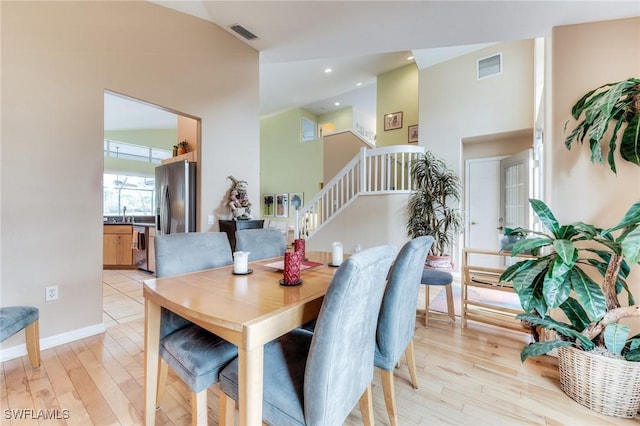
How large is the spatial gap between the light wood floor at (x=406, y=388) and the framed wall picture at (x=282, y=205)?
286 inches

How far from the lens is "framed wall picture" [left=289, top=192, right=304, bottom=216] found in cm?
912


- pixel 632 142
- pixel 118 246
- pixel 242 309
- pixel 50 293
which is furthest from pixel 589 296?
pixel 118 246

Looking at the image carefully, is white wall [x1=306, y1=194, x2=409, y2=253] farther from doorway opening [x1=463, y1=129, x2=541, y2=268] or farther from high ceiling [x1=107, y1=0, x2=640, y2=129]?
high ceiling [x1=107, y1=0, x2=640, y2=129]

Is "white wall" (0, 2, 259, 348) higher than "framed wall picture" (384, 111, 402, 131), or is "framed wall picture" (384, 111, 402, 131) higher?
"framed wall picture" (384, 111, 402, 131)

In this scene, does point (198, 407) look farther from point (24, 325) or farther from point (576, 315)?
point (576, 315)

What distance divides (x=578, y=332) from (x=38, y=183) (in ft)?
13.1

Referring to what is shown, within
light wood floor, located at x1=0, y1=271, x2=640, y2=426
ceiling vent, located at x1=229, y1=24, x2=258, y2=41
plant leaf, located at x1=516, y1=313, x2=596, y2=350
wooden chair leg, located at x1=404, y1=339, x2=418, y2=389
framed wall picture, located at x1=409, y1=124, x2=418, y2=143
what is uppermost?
ceiling vent, located at x1=229, y1=24, x2=258, y2=41

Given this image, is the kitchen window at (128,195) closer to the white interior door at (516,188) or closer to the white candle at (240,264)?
the white candle at (240,264)

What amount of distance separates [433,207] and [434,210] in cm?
7

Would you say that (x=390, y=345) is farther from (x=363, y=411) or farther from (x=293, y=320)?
(x=293, y=320)

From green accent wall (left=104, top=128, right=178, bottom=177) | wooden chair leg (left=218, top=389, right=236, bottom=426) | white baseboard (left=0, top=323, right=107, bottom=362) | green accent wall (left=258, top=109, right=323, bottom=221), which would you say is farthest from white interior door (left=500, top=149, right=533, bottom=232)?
green accent wall (left=104, top=128, right=178, bottom=177)

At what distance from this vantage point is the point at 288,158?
375 inches

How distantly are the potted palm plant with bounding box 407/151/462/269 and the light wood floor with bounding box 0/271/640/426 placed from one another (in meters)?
1.92

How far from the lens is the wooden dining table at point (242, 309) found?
2.93ft
